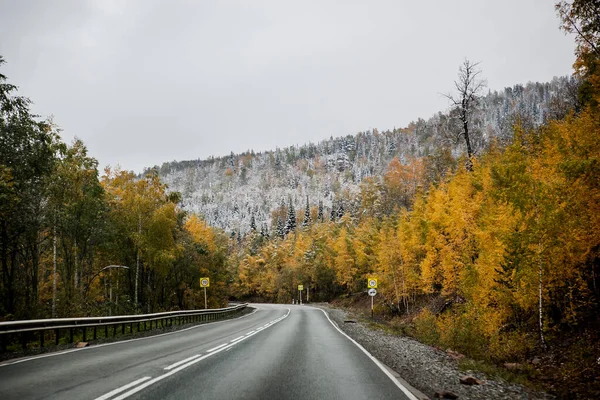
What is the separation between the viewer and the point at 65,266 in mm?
24219

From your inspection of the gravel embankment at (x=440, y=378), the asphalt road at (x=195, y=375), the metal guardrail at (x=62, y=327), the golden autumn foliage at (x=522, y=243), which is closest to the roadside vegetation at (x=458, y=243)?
the golden autumn foliage at (x=522, y=243)

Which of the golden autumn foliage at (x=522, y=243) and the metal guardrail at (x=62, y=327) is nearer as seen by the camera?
the metal guardrail at (x=62, y=327)

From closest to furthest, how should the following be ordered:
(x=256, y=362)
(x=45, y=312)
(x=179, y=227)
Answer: (x=256, y=362), (x=45, y=312), (x=179, y=227)

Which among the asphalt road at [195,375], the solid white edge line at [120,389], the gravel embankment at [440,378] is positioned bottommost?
the gravel embankment at [440,378]

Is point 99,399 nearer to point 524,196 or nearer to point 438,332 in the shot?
point 524,196

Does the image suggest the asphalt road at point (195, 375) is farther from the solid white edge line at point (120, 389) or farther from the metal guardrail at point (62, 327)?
the metal guardrail at point (62, 327)

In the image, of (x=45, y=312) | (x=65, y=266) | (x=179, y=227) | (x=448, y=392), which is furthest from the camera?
(x=179, y=227)

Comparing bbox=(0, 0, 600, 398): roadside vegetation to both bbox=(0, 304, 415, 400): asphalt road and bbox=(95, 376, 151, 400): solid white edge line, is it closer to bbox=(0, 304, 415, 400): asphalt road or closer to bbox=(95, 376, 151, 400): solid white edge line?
bbox=(0, 304, 415, 400): asphalt road

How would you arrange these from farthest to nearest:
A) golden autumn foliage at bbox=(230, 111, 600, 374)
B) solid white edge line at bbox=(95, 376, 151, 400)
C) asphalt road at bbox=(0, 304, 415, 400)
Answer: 1. golden autumn foliage at bbox=(230, 111, 600, 374)
2. asphalt road at bbox=(0, 304, 415, 400)
3. solid white edge line at bbox=(95, 376, 151, 400)

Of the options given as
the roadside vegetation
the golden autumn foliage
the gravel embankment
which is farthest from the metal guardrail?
the golden autumn foliage

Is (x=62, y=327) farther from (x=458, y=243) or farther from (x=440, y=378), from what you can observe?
(x=458, y=243)

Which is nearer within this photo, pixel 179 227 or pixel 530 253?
pixel 530 253

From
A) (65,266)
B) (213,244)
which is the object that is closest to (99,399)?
(65,266)

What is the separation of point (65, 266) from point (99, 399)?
2383cm
